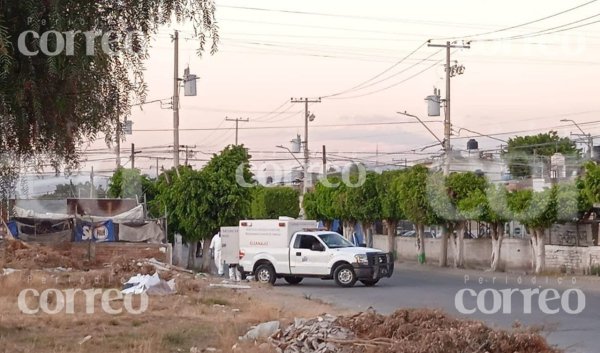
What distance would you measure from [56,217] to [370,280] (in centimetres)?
1696

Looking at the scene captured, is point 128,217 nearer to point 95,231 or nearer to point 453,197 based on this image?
point 95,231

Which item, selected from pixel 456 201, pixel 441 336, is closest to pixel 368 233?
pixel 456 201

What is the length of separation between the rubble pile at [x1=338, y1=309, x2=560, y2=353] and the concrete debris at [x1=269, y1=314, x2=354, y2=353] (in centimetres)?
29

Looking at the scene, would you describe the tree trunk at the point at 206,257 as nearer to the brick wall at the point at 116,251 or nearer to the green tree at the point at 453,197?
the brick wall at the point at 116,251

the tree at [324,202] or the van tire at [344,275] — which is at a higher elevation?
the tree at [324,202]

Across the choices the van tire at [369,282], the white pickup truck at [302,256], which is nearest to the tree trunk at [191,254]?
the white pickup truck at [302,256]

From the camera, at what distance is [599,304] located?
2398 cm

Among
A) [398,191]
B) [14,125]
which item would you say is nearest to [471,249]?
[398,191]

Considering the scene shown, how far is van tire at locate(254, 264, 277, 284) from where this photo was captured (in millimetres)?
32812

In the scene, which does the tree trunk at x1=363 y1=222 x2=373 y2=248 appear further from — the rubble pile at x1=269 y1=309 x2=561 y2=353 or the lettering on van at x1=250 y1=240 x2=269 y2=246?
the rubble pile at x1=269 y1=309 x2=561 y2=353

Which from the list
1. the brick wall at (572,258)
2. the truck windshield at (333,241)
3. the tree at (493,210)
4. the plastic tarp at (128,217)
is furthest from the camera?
the plastic tarp at (128,217)

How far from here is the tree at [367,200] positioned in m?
55.6

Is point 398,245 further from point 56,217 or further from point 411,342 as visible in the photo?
point 411,342

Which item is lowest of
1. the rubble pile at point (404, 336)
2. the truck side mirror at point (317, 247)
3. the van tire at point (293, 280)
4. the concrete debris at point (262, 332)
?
the van tire at point (293, 280)
